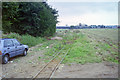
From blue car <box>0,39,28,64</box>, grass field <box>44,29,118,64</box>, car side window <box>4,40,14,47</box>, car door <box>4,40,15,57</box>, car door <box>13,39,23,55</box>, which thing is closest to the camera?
blue car <box>0,39,28,64</box>

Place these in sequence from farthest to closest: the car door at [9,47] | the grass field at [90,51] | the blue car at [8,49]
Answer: the grass field at [90,51], the car door at [9,47], the blue car at [8,49]

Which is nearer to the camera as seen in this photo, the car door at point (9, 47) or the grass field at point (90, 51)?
the car door at point (9, 47)

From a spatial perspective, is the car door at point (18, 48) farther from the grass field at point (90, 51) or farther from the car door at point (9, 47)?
the grass field at point (90, 51)

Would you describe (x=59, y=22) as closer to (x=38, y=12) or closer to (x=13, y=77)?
(x=38, y=12)

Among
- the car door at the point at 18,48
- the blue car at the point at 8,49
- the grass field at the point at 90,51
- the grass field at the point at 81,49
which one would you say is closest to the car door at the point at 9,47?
the blue car at the point at 8,49

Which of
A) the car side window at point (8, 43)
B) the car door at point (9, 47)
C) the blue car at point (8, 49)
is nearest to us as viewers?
the blue car at point (8, 49)

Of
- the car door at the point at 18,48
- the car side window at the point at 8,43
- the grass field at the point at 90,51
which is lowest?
the grass field at the point at 90,51

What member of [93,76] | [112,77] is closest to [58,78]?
[93,76]

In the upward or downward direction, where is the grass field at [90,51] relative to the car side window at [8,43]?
downward

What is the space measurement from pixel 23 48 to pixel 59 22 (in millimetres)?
33144

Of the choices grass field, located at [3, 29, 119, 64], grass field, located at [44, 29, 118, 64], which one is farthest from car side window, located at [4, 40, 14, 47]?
grass field, located at [44, 29, 118, 64]

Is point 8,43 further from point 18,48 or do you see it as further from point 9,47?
point 18,48

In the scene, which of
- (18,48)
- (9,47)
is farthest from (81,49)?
(9,47)

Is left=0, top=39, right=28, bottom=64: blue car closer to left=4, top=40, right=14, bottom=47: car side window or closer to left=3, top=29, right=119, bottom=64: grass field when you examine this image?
left=4, top=40, right=14, bottom=47: car side window
